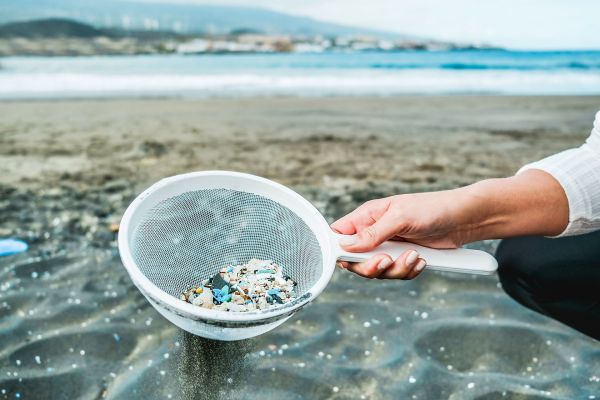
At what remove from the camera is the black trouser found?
5.94ft

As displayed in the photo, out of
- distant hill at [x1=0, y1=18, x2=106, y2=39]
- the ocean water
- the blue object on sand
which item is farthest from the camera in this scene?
distant hill at [x1=0, y1=18, x2=106, y2=39]

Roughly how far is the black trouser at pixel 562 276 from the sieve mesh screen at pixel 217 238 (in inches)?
33.1

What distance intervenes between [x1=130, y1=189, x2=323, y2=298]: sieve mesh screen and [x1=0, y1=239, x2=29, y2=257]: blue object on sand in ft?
5.33

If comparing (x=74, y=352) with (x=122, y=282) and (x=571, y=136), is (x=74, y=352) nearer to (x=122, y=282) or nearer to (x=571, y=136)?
(x=122, y=282)

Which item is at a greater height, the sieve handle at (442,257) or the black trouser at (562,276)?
the sieve handle at (442,257)

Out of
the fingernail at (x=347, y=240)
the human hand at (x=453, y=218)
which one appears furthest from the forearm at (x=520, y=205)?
the fingernail at (x=347, y=240)

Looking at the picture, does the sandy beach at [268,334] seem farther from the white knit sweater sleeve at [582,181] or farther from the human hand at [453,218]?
the white knit sweater sleeve at [582,181]

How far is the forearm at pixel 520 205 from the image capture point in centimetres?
165

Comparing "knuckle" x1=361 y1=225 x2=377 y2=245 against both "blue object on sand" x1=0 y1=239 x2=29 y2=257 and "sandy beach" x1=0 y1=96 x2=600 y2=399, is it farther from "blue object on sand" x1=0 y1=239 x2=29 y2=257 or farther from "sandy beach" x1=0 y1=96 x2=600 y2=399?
"blue object on sand" x1=0 y1=239 x2=29 y2=257

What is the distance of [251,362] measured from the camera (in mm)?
2078

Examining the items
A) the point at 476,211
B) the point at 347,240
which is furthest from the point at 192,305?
the point at 476,211

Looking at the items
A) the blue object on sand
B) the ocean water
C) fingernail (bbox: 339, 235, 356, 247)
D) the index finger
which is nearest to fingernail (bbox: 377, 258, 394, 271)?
fingernail (bbox: 339, 235, 356, 247)

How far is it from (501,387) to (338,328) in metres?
0.72

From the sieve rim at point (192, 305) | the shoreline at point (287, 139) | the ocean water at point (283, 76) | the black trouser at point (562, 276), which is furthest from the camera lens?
the ocean water at point (283, 76)
